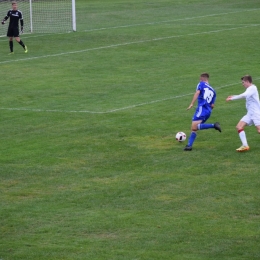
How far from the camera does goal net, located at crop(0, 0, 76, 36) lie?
4591cm

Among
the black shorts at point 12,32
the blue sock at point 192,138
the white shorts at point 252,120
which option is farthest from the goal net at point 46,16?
the white shorts at point 252,120

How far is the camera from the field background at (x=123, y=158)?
12469 mm

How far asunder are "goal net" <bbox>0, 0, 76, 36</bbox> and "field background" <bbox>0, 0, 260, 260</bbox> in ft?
29.5

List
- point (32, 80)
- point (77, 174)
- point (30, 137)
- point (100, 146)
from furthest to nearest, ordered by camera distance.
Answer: point (32, 80) < point (30, 137) < point (100, 146) < point (77, 174)

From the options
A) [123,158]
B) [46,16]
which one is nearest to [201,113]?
[123,158]

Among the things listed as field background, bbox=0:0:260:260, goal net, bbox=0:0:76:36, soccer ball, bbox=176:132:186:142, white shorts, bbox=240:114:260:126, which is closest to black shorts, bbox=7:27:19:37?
field background, bbox=0:0:260:260

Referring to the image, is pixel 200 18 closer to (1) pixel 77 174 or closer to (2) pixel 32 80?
(2) pixel 32 80

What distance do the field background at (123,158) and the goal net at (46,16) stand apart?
29.5ft

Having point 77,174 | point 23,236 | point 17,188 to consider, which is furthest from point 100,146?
point 23,236

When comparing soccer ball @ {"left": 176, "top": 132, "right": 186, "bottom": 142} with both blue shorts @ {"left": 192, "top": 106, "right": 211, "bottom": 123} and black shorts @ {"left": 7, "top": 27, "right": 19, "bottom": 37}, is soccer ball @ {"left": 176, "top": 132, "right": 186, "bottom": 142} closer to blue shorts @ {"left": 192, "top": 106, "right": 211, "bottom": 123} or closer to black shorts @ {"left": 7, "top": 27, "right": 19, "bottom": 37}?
blue shorts @ {"left": 192, "top": 106, "right": 211, "bottom": 123}

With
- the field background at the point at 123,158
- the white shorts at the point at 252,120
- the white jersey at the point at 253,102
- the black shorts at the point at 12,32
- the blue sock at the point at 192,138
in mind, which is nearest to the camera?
the field background at the point at 123,158

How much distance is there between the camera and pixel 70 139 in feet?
64.8

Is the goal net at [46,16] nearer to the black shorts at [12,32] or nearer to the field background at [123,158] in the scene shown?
the black shorts at [12,32]

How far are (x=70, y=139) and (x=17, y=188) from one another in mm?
4316
